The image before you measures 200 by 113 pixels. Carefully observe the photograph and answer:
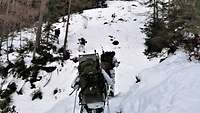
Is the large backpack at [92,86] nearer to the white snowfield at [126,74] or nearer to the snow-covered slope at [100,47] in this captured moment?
the white snowfield at [126,74]

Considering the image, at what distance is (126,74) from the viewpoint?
23.3 meters

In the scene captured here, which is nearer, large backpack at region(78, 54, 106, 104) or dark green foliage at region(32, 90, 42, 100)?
large backpack at region(78, 54, 106, 104)

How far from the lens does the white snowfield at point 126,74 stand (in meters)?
9.96

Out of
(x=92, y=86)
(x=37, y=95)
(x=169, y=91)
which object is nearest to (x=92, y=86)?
(x=92, y=86)

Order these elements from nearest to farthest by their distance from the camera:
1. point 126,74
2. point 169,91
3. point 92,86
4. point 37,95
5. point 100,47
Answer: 1. point 169,91
2. point 92,86
3. point 126,74
4. point 37,95
5. point 100,47

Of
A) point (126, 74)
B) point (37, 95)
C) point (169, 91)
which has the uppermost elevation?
point (169, 91)

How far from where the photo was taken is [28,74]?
92.1 ft

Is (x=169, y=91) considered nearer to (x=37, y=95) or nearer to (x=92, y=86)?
(x=92, y=86)

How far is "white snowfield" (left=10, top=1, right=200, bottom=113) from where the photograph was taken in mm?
9961

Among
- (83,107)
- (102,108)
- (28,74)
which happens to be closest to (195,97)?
(102,108)

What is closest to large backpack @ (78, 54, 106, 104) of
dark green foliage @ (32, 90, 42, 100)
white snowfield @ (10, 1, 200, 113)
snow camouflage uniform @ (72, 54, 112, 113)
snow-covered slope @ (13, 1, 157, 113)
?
snow camouflage uniform @ (72, 54, 112, 113)

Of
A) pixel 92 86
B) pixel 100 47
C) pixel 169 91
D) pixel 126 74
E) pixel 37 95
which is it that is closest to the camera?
pixel 169 91

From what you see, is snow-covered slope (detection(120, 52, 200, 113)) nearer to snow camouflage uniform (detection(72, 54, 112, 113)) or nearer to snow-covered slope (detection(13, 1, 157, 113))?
snow camouflage uniform (detection(72, 54, 112, 113))

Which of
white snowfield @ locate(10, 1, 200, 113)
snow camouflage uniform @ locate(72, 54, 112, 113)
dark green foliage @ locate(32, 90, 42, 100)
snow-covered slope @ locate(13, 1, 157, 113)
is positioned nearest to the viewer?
white snowfield @ locate(10, 1, 200, 113)
